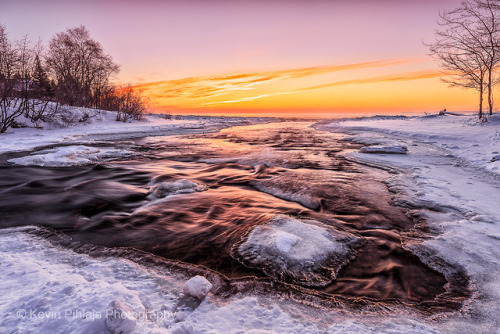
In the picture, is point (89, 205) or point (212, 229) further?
point (89, 205)

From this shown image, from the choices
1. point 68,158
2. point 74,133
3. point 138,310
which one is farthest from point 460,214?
point 74,133

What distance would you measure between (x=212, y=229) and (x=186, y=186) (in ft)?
5.85

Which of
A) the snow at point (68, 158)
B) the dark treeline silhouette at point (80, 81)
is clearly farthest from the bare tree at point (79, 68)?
the snow at point (68, 158)

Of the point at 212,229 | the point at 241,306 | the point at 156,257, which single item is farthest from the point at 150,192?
the point at 241,306

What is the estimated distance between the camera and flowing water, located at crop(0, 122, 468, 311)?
1.96m

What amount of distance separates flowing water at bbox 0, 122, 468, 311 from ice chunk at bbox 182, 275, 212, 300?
34 cm

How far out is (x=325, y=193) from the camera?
13.4 feet

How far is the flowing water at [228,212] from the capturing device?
1.96 metres

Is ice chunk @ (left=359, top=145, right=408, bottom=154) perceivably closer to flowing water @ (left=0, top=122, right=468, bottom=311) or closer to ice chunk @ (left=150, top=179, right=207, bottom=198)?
flowing water @ (left=0, top=122, right=468, bottom=311)

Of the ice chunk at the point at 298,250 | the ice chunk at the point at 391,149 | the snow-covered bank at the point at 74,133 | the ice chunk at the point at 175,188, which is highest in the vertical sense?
the snow-covered bank at the point at 74,133

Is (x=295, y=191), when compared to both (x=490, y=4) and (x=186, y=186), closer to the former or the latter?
(x=186, y=186)

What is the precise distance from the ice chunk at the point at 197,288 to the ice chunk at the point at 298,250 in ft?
1.83

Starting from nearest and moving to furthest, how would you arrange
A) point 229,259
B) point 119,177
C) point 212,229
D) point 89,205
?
point 229,259 → point 212,229 → point 89,205 → point 119,177

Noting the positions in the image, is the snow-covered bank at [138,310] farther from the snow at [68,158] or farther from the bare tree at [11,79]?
the bare tree at [11,79]
